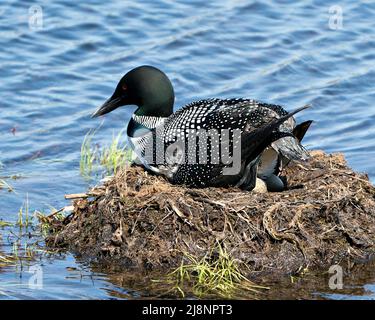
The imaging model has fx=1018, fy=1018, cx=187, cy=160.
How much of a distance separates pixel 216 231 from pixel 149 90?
1.61 metres

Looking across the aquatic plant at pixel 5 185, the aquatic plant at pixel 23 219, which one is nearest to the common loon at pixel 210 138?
the aquatic plant at pixel 23 219

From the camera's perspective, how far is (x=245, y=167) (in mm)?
8422

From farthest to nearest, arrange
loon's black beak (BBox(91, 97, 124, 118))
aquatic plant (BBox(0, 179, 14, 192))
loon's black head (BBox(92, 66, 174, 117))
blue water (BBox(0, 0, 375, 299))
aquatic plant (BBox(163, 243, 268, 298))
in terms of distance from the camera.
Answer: blue water (BBox(0, 0, 375, 299))
aquatic plant (BBox(0, 179, 14, 192))
loon's black beak (BBox(91, 97, 124, 118))
loon's black head (BBox(92, 66, 174, 117))
aquatic plant (BBox(163, 243, 268, 298))

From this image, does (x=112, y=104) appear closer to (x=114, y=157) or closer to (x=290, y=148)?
(x=114, y=157)

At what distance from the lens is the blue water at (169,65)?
448 inches

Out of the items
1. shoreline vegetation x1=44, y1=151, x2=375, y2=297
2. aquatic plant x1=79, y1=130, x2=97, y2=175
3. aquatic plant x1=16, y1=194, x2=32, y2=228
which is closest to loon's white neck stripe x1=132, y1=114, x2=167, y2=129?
shoreline vegetation x1=44, y1=151, x2=375, y2=297

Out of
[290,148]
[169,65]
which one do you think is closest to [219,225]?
[290,148]

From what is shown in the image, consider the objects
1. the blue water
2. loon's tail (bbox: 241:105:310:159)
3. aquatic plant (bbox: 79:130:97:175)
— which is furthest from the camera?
the blue water

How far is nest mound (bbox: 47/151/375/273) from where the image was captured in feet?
25.5

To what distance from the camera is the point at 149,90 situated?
28.9ft

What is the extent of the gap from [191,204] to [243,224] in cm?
44

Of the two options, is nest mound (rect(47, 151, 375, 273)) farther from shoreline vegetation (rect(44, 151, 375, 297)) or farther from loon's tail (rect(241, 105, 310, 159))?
loon's tail (rect(241, 105, 310, 159))

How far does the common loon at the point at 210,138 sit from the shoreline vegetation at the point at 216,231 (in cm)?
20

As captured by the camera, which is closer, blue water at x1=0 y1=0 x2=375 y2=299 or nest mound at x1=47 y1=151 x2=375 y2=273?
nest mound at x1=47 y1=151 x2=375 y2=273
